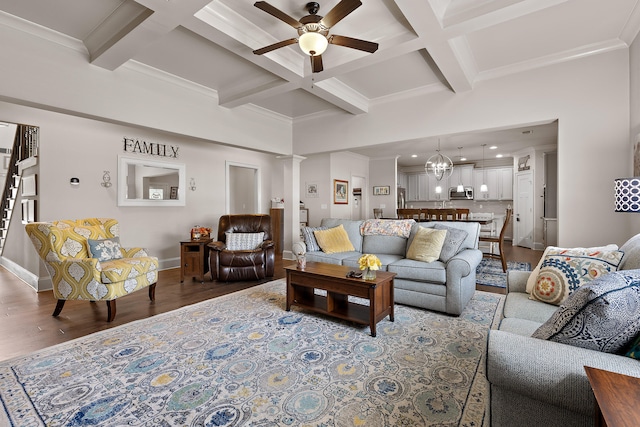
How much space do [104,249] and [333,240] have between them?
2.71m

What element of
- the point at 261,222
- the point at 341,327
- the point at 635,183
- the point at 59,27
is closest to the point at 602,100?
the point at 635,183

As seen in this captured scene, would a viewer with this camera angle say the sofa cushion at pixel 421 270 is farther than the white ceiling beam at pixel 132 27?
Yes

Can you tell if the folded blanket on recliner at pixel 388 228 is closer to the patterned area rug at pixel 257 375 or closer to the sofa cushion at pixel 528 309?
the patterned area rug at pixel 257 375

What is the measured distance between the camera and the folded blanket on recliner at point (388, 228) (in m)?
4.08

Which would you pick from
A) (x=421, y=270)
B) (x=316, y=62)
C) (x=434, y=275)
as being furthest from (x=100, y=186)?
(x=434, y=275)

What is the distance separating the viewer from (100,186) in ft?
15.2

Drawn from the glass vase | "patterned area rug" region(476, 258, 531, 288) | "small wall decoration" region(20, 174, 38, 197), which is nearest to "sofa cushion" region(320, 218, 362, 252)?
the glass vase

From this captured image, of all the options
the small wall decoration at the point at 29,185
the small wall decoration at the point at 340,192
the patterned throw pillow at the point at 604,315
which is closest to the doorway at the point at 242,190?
the small wall decoration at the point at 340,192

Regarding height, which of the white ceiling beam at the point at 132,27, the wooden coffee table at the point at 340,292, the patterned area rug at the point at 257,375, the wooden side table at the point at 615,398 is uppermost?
the white ceiling beam at the point at 132,27

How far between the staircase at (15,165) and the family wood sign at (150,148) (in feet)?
3.62

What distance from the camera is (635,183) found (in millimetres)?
2066

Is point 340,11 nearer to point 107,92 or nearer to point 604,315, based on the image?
point 604,315

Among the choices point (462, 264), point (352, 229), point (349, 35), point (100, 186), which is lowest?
point (462, 264)

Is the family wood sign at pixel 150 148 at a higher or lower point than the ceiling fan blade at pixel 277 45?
lower
